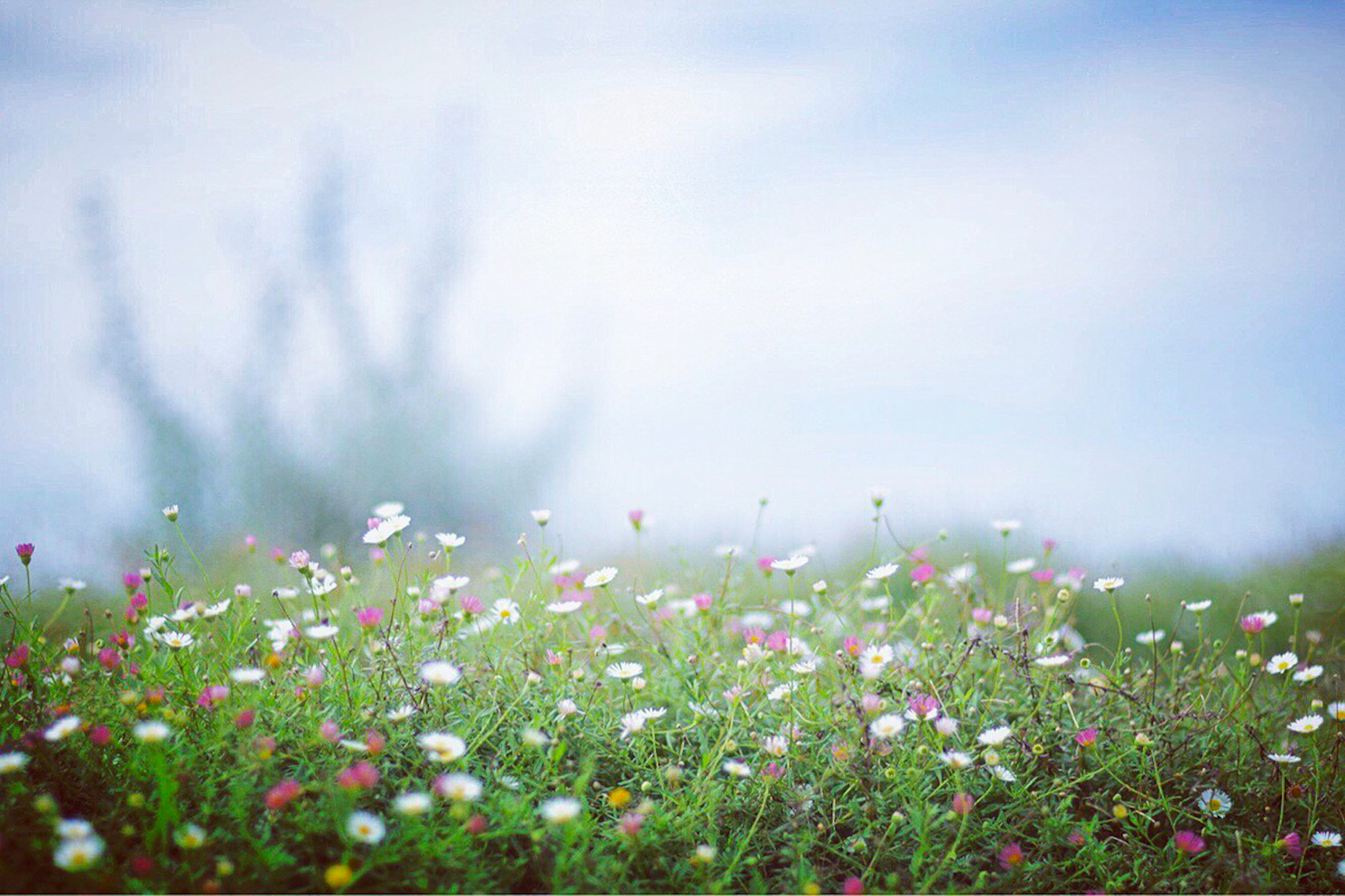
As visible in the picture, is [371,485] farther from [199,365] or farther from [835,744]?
[835,744]

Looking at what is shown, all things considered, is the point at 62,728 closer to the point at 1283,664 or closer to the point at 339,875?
the point at 339,875

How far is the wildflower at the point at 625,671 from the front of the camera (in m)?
1.70

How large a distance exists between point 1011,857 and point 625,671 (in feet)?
2.31

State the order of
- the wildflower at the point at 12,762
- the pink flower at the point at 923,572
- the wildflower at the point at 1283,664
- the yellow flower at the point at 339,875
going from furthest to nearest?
the pink flower at the point at 923,572 → the wildflower at the point at 1283,664 → the wildflower at the point at 12,762 → the yellow flower at the point at 339,875

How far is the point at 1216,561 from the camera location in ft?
11.4

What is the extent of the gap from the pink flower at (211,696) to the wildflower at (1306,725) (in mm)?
1878

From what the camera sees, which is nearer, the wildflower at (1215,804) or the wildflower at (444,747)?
the wildflower at (444,747)

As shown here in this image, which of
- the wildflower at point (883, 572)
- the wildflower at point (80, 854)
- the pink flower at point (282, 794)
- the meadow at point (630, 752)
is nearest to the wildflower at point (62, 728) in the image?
the meadow at point (630, 752)

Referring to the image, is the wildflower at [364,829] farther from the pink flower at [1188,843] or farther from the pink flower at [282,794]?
the pink flower at [1188,843]

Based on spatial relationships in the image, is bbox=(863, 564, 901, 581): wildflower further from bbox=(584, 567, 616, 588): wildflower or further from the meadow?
bbox=(584, 567, 616, 588): wildflower

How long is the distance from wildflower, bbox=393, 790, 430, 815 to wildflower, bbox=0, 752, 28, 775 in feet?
1.59

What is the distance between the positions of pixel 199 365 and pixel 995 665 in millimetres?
3015

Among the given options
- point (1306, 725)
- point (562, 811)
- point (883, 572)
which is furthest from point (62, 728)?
point (1306, 725)

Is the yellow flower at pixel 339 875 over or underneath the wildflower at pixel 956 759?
over
